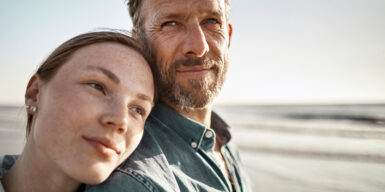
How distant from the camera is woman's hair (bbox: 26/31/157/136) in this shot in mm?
1237

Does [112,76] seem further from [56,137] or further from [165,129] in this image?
[165,129]

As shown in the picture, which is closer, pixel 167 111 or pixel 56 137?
pixel 56 137

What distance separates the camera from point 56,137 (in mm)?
1024

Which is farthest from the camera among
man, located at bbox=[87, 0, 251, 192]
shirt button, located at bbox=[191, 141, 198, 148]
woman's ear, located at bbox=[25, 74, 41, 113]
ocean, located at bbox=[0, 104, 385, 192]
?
ocean, located at bbox=[0, 104, 385, 192]

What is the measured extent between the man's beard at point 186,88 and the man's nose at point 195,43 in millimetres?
48

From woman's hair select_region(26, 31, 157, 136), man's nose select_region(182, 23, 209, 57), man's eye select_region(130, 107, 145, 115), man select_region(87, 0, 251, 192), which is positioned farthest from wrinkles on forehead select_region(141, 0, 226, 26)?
man's eye select_region(130, 107, 145, 115)

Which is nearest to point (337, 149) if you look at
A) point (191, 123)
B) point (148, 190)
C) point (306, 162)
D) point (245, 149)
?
point (306, 162)

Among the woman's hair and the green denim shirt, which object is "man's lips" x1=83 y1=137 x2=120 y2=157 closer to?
the green denim shirt

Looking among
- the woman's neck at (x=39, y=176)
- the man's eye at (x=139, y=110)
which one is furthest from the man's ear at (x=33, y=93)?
the man's eye at (x=139, y=110)

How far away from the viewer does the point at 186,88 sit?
178 centimetres

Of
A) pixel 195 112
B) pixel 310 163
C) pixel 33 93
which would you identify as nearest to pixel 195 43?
pixel 195 112

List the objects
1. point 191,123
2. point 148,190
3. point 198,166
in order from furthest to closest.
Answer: point 191,123 < point 198,166 < point 148,190

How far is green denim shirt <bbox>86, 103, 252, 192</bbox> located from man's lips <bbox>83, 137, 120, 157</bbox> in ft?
0.51

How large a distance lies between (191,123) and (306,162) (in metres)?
4.78
